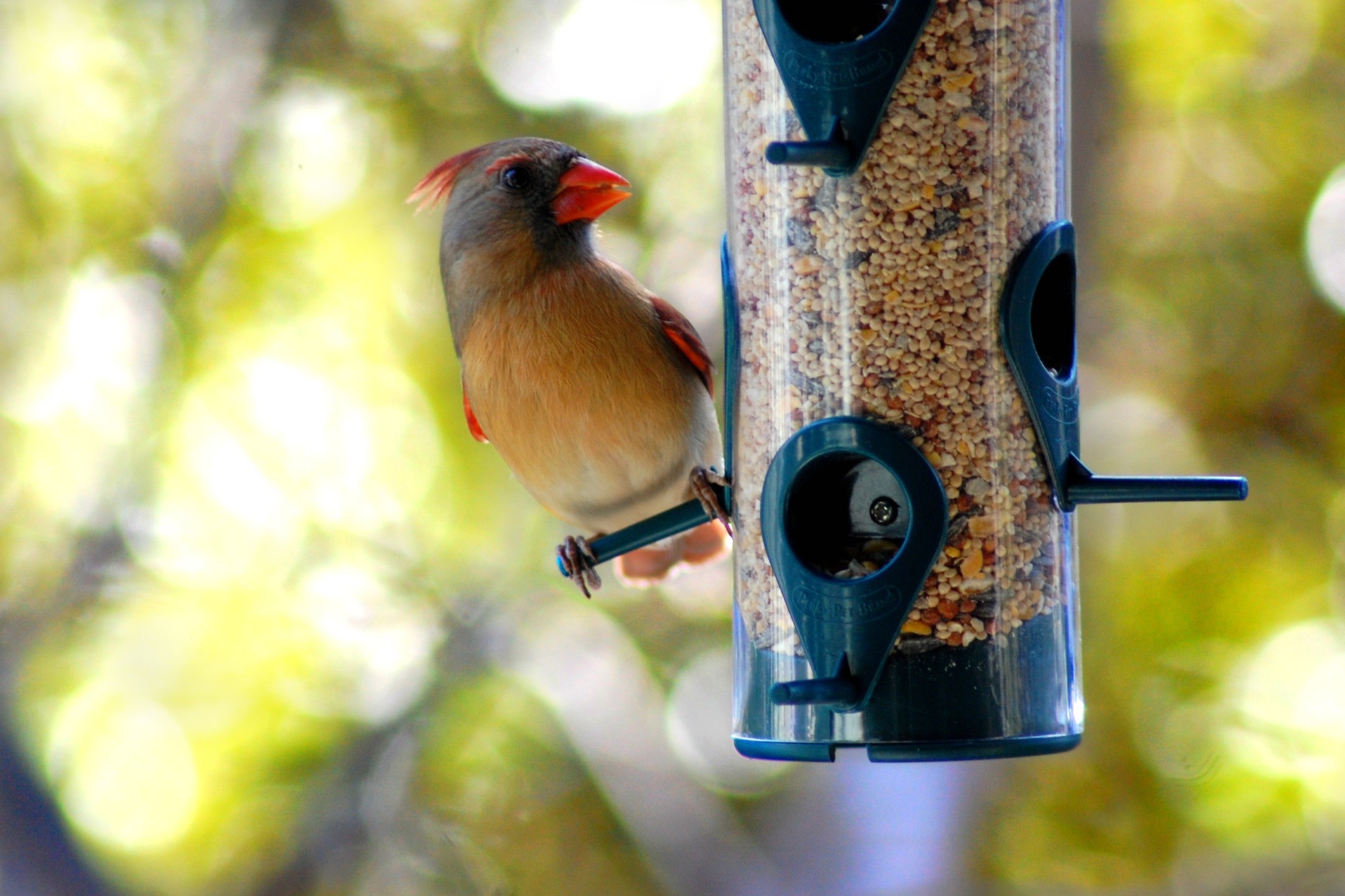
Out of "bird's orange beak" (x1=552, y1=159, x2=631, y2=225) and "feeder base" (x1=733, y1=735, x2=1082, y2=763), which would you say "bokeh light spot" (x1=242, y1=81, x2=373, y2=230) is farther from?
"feeder base" (x1=733, y1=735, x2=1082, y2=763)

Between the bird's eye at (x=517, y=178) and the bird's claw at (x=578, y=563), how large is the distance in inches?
30.4

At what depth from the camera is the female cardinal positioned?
3031mm

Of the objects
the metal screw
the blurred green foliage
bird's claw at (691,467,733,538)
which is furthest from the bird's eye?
the blurred green foliage

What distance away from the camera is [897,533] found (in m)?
2.26

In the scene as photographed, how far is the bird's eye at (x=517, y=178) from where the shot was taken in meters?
3.11

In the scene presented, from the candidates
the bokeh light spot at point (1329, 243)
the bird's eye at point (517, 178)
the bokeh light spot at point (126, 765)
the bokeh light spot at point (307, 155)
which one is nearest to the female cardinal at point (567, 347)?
the bird's eye at point (517, 178)

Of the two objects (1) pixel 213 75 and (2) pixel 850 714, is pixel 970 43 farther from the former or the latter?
(1) pixel 213 75

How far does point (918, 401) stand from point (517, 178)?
1.25 m

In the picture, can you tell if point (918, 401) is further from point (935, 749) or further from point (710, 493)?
point (710, 493)

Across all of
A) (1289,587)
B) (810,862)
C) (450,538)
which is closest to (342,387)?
(450,538)

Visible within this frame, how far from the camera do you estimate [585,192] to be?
3.08 meters

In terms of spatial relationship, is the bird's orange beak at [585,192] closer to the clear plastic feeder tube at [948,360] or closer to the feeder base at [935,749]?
the clear plastic feeder tube at [948,360]

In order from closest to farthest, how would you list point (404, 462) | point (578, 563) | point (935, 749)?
point (935, 749) → point (578, 563) → point (404, 462)

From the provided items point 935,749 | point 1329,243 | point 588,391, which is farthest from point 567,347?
point 1329,243
